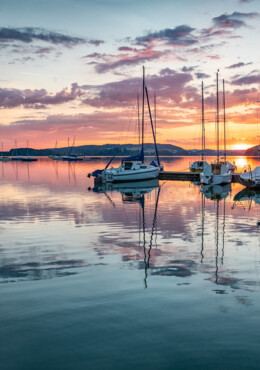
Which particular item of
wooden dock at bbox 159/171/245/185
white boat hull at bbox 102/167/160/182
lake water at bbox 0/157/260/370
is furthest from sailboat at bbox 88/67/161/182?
lake water at bbox 0/157/260/370

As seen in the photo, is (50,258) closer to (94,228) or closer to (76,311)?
(76,311)

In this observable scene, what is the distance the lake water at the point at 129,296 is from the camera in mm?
6422

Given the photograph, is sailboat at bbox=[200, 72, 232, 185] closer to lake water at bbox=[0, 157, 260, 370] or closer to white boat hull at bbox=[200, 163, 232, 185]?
white boat hull at bbox=[200, 163, 232, 185]

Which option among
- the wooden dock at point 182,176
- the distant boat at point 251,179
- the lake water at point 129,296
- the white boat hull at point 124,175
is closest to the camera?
the lake water at point 129,296

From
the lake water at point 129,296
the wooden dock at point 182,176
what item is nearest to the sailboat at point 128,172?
the wooden dock at point 182,176

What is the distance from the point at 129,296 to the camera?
9047 mm

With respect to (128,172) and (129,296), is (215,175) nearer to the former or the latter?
(128,172)

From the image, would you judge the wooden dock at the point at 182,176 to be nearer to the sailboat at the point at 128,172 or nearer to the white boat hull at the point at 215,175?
the sailboat at the point at 128,172

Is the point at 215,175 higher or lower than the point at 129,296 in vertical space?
higher

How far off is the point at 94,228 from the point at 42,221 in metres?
3.60

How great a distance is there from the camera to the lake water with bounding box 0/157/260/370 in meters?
6.42

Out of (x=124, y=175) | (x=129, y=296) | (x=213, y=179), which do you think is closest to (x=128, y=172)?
(x=124, y=175)

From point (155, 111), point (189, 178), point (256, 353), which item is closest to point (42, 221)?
point (256, 353)

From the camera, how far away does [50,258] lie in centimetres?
1262
